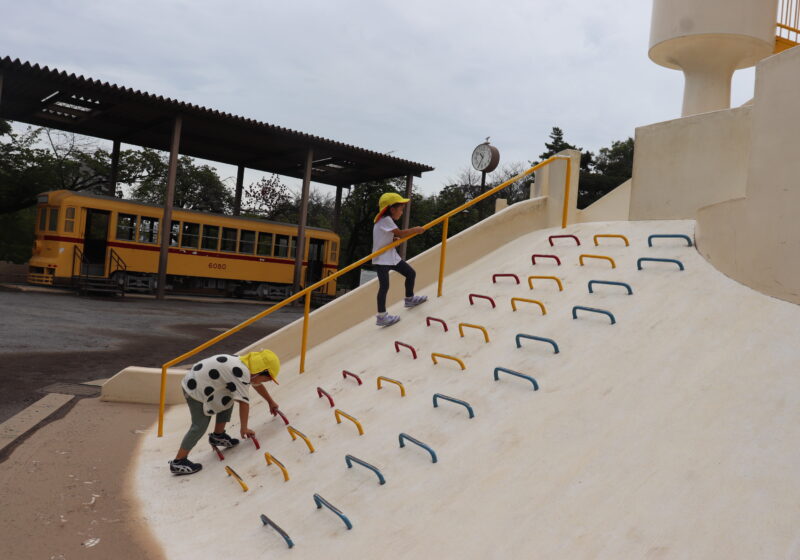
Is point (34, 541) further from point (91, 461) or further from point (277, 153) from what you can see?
point (277, 153)

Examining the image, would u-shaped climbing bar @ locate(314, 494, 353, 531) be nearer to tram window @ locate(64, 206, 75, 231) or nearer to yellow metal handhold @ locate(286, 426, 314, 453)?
yellow metal handhold @ locate(286, 426, 314, 453)

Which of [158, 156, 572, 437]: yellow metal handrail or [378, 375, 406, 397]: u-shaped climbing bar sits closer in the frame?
[378, 375, 406, 397]: u-shaped climbing bar

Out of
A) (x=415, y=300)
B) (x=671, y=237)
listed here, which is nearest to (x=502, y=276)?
(x=415, y=300)

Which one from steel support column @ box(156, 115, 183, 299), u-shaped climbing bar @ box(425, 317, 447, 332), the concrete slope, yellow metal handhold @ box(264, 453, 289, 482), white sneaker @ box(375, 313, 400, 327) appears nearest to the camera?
the concrete slope

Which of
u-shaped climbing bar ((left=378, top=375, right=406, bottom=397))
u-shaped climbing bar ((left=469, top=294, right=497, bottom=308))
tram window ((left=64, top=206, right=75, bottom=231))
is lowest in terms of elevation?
u-shaped climbing bar ((left=378, top=375, right=406, bottom=397))

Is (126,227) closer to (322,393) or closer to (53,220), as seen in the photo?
(53,220)

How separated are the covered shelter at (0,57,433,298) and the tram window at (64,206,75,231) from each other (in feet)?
9.08

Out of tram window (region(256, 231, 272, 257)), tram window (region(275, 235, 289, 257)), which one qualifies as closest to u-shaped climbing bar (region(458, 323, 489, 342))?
tram window (region(256, 231, 272, 257))

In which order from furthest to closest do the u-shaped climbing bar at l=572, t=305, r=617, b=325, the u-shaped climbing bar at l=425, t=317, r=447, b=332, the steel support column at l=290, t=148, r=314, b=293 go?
1. the steel support column at l=290, t=148, r=314, b=293
2. the u-shaped climbing bar at l=425, t=317, r=447, b=332
3. the u-shaped climbing bar at l=572, t=305, r=617, b=325

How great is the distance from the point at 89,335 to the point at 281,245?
12777 millimetres

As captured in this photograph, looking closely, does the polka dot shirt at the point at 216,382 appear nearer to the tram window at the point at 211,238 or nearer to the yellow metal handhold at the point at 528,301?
the yellow metal handhold at the point at 528,301

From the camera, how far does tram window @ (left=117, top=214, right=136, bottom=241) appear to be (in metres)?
19.5

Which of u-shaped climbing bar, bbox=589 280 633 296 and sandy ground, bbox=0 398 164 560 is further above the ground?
u-shaped climbing bar, bbox=589 280 633 296

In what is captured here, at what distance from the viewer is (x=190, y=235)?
21.0 metres
